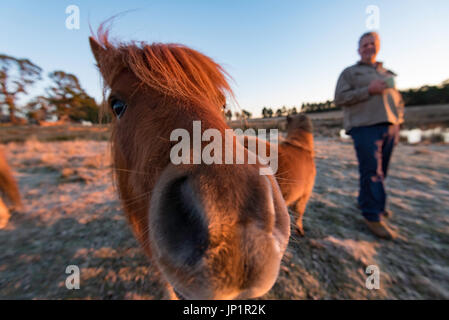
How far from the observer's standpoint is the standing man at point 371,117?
2854 millimetres

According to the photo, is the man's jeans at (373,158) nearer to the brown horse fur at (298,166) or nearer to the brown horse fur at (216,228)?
the brown horse fur at (298,166)

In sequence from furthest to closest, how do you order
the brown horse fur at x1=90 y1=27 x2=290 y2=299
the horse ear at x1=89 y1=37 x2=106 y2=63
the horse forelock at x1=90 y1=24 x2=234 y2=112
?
the horse ear at x1=89 y1=37 x2=106 y2=63 < the horse forelock at x1=90 y1=24 x2=234 y2=112 < the brown horse fur at x1=90 y1=27 x2=290 y2=299

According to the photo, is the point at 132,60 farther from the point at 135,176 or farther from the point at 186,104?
the point at 135,176

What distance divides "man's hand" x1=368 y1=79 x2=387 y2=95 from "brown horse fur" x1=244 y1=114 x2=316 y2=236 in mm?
1339

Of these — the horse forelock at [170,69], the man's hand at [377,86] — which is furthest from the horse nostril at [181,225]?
the man's hand at [377,86]

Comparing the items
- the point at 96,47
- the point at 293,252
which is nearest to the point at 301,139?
the point at 293,252

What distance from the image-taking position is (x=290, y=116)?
438 cm

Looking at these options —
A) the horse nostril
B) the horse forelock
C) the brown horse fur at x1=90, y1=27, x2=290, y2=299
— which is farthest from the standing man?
the horse nostril

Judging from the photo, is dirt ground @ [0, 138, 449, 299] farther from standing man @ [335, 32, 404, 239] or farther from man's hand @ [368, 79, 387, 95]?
man's hand @ [368, 79, 387, 95]

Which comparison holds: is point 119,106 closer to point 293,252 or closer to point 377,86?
point 293,252

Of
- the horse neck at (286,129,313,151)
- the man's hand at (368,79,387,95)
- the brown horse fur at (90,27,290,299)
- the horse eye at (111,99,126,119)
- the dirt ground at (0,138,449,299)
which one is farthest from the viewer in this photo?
the horse neck at (286,129,313,151)

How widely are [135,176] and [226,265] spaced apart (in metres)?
1.07

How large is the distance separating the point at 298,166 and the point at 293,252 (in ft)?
4.78

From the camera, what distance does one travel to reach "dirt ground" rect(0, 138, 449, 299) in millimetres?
2141
